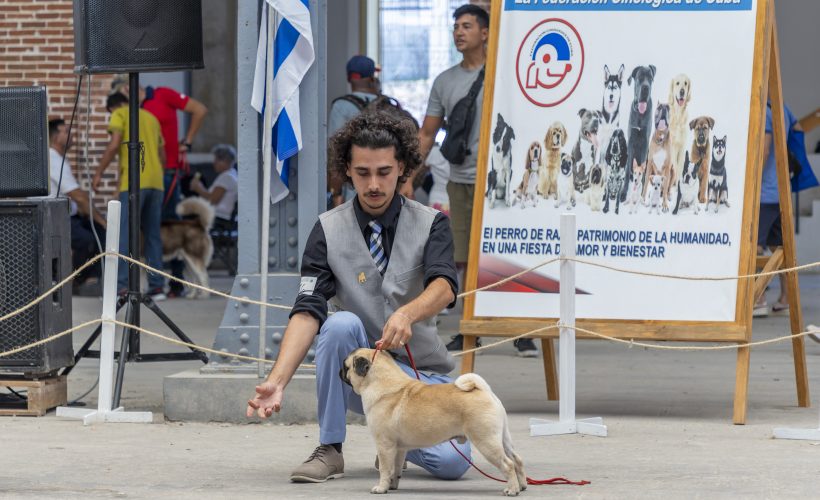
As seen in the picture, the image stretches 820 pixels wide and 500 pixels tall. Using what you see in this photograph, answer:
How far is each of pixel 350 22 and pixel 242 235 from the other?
34.1 feet

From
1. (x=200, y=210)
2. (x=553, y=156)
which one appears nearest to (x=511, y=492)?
(x=553, y=156)

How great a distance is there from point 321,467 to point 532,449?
45.9 inches

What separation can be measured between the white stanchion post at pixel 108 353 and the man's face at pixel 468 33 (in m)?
2.61

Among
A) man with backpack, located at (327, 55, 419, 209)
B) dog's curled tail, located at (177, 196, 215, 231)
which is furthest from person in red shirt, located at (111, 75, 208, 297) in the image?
man with backpack, located at (327, 55, 419, 209)

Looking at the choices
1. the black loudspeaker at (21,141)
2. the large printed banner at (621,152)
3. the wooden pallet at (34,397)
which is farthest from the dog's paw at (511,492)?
the black loudspeaker at (21,141)

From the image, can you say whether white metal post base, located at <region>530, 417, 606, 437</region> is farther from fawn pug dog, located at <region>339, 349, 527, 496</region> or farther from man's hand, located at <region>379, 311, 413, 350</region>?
man's hand, located at <region>379, 311, 413, 350</region>

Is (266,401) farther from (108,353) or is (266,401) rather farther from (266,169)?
(108,353)

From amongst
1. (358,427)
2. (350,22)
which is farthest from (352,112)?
(350,22)

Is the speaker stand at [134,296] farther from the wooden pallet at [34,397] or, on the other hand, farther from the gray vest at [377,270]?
the gray vest at [377,270]

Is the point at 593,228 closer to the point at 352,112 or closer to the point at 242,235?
the point at 242,235

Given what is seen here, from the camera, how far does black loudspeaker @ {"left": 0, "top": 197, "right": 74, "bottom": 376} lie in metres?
7.07

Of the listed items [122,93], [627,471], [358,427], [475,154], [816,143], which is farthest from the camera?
[816,143]

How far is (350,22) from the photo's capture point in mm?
17109

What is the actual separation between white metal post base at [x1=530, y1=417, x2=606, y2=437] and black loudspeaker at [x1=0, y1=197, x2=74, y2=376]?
8.01ft
